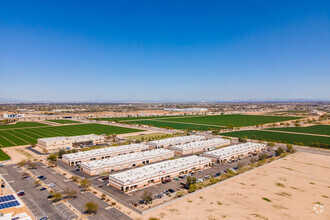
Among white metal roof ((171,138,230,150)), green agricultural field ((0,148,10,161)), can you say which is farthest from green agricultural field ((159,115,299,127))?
green agricultural field ((0,148,10,161))

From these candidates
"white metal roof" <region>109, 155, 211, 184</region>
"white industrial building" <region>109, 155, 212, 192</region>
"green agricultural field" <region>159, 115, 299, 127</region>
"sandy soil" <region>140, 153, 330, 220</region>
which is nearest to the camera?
"sandy soil" <region>140, 153, 330, 220</region>

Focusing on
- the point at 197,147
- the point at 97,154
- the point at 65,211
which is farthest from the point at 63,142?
the point at 65,211

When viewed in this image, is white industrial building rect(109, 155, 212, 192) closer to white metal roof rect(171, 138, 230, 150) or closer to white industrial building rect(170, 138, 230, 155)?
white industrial building rect(170, 138, 230, 155)

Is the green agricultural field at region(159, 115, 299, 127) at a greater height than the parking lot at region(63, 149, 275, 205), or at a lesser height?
greater

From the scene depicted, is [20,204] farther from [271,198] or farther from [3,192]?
[271,198]

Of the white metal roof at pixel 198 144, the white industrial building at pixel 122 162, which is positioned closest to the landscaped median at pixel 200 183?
the white industrial building at pixel 122 162

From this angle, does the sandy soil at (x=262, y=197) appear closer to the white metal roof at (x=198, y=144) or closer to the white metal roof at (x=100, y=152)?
the white metal roof at (x=198, y=144)

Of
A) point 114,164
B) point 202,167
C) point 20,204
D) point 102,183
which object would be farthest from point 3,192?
point 202,167
